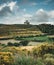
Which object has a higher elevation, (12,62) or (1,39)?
(1,39)

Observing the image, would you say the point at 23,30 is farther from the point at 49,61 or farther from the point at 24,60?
the point at 49,61

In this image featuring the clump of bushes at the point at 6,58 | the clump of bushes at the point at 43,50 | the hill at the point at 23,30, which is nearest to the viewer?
the clump of bushes at the point at 6,58

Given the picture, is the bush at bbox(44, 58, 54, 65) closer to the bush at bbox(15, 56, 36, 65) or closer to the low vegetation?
the low vegetation

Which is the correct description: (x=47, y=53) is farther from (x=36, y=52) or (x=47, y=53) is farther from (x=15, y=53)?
(x=15, y=53)

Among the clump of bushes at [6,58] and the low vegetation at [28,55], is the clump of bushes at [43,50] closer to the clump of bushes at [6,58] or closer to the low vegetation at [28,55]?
the low vegetation at [28,55]

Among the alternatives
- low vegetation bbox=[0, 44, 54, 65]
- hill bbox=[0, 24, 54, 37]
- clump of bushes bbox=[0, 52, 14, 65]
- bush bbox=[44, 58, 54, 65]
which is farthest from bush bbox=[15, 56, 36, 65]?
hill bbox=[0, 24, 54, 37]

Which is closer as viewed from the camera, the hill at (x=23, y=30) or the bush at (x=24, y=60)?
the bush at (x=24, y=60)

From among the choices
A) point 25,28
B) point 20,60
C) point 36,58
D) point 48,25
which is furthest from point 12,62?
point 48,25

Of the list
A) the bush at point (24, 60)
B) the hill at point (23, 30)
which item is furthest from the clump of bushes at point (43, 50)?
the hill at point (23, 30)

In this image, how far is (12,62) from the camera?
32.7 feet

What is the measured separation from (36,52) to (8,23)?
6.52 ft

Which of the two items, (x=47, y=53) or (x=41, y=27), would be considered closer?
(x=47, y=53)

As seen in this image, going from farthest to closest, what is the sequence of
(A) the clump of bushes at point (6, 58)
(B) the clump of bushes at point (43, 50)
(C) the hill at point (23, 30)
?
1. (C) the hill at point (23, 30)
2. (B) the clump of bushes at point (43, 50)
3. (A) the clump of bushes at point (6, 58)

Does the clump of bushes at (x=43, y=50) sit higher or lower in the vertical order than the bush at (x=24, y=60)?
higher
